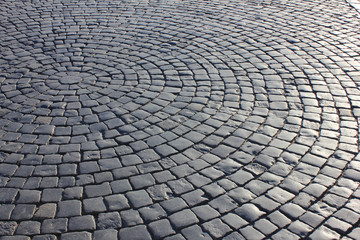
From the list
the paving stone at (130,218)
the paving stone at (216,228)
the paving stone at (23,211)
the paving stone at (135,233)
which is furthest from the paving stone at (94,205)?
the paving stone at (216,228)

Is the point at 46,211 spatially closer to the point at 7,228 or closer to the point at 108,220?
the point at 7,228

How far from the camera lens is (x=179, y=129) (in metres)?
4.76

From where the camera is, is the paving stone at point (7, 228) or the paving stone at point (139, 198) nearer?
the paving stone at point (7, 228)

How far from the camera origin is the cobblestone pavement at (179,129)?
3.51 meters

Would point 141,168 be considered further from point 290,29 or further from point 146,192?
point 290,29

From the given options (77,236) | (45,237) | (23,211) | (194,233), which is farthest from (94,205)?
(194,233)

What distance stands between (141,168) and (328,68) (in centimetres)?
375

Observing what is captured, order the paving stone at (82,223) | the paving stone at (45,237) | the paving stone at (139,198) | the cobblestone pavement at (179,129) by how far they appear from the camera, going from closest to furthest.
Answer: the paving stone at (45,237)
the paving stone at (82,223)
the cobblestone pavement at (179,129)
the paving stone at (139,198)

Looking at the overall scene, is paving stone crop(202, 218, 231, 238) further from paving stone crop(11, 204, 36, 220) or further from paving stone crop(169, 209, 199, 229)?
paving stone crop(11, 204, 36, 220)

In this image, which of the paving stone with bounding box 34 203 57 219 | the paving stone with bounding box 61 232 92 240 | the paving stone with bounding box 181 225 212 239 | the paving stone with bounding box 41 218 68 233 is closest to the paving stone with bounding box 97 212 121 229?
the paving stone with bounding box 61 232 92 240

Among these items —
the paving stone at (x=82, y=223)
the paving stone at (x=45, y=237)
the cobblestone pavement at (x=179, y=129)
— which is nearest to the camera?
the paving stone at (x=45, y=237)

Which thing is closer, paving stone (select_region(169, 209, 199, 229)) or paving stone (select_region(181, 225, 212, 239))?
paving stone (select_region(181, 225, 212, 239))

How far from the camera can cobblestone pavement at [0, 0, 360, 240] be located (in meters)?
3.51

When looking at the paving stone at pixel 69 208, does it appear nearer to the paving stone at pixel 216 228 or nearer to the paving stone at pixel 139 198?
Result: the paving stone at pixel 139 198
